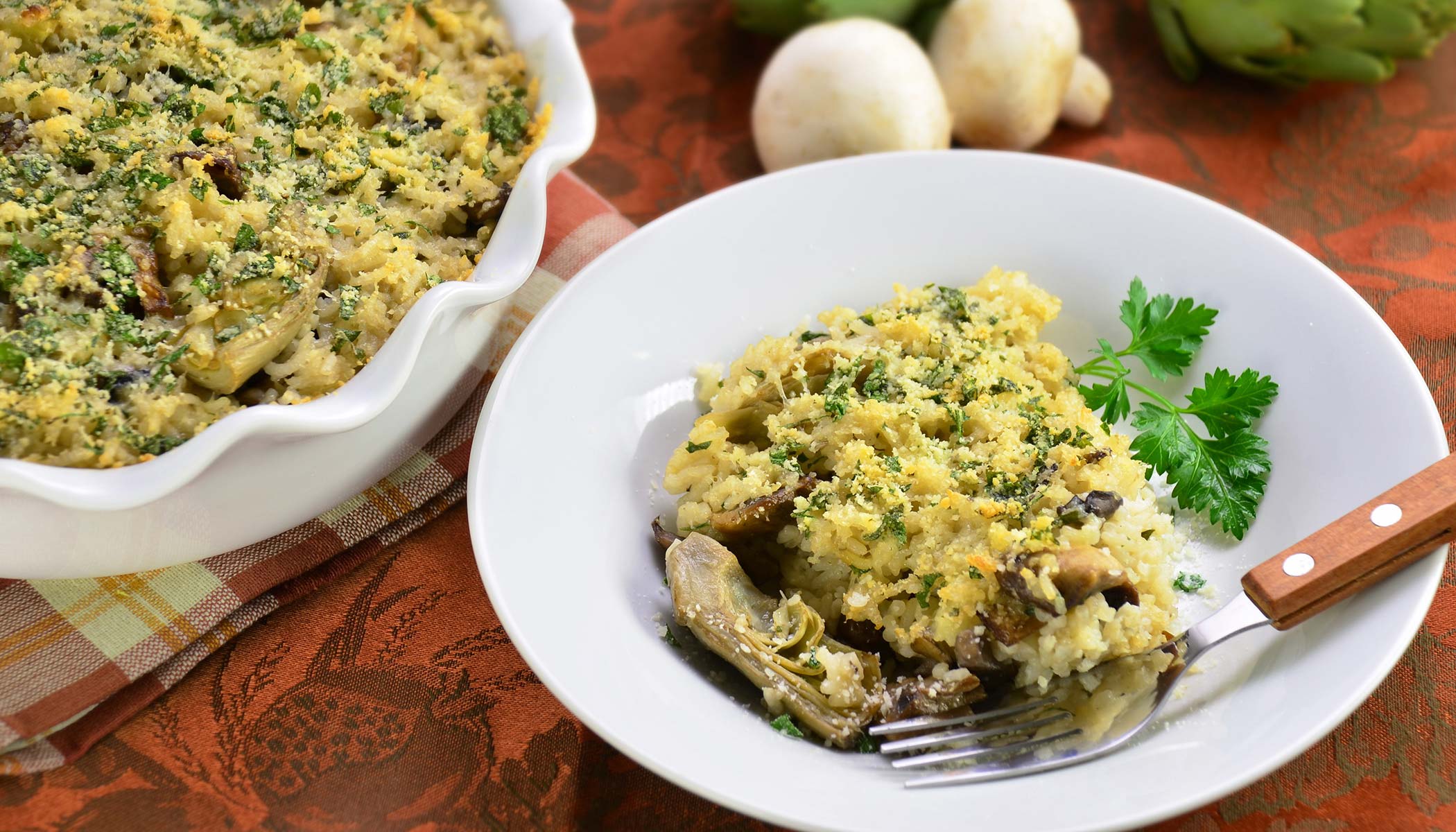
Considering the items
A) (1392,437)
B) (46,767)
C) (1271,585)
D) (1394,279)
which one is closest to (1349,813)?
(1271,585)

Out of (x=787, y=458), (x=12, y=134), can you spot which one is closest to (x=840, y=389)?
(x=787, y=458)

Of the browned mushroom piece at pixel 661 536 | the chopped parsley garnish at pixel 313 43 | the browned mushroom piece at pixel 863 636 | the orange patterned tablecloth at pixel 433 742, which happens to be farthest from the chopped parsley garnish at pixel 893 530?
the chopped parsley garnish at pixel 313 43

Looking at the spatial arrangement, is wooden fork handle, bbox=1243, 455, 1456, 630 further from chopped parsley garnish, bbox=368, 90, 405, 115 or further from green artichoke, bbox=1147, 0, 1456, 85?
green artichoke, bbox=1147, 0, 1456, 85

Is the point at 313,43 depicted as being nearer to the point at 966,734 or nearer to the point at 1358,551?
the point at 966,734

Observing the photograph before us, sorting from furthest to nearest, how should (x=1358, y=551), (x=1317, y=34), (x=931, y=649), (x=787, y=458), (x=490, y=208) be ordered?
(x=1317, y=34) < (x=490, y=208) < (x=787, y=458) < (x=931, y=649) < (x=1358, y=551)

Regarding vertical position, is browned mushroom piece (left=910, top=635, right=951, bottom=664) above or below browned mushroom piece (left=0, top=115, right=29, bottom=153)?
below

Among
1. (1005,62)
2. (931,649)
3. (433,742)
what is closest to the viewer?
(931,649)

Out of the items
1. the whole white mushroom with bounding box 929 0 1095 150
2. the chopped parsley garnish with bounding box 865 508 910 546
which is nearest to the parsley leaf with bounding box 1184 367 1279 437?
the chopped parsley garnish with bounding box 865 508 910 546
